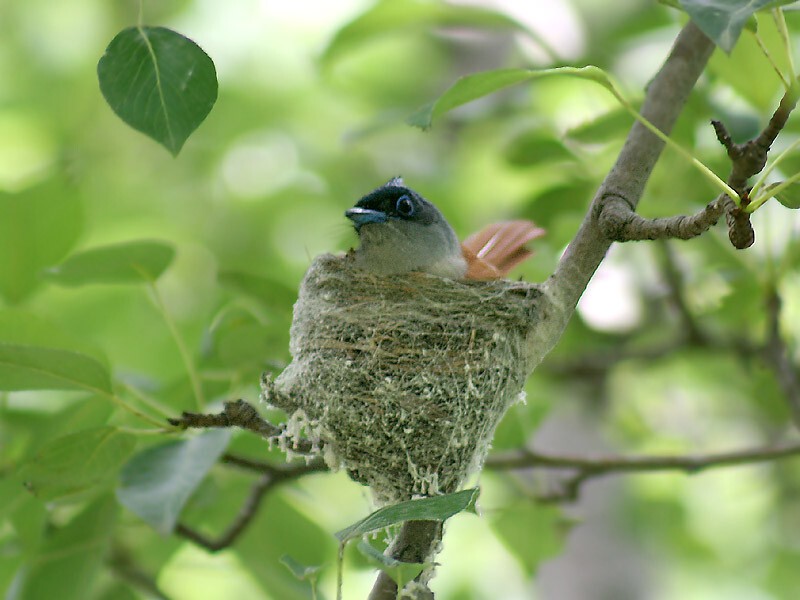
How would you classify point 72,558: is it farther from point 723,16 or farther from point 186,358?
point 723,16

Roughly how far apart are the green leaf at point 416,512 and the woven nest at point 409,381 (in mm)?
A: 321

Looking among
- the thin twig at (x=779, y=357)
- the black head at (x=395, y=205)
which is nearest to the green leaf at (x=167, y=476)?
the black head at (x=395, y=205)

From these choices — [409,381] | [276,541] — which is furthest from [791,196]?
[276,541]

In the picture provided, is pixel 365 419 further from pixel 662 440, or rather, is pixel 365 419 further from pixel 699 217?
pixel 662 440

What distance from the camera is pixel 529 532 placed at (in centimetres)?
277

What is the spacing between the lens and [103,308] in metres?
3.88

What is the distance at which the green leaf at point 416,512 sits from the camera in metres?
1.52

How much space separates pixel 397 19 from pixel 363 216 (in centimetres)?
91

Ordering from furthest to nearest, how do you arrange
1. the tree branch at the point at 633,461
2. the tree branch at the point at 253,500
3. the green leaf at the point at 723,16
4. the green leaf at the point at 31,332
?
the tree branch at the point at 633,461, the tree branch at the point at 253,500, the green leaf at the point at 31,332, the green leaf at the point at 723,16

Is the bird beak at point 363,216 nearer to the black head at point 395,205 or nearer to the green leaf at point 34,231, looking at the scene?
the black head at point 395,205

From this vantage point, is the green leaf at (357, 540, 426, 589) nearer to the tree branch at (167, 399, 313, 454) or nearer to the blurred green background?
the tree branch at (167, 399, 313, 454)

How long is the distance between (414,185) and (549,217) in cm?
129

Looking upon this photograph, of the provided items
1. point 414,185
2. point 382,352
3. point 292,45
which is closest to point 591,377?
point 414,185

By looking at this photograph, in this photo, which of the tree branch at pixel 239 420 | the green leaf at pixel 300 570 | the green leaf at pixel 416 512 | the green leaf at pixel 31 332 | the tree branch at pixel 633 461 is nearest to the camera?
the green leaf at pixel 416 512
